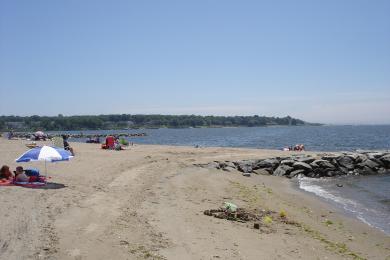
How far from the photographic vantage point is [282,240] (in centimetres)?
1094

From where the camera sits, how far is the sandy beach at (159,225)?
891 cm

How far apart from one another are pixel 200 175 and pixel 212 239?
39.7 ft

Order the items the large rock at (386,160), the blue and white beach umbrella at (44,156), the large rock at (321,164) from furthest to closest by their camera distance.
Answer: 1. the large rock at (386,160)
2. the large rock at (321,164)
3. the blue and white beach umbrella at (44,156)

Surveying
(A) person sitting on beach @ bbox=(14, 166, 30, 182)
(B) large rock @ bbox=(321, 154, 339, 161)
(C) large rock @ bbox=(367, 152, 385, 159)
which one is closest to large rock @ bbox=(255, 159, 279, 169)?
(B) large rock @ bbox=(321, 154, 339, 161)

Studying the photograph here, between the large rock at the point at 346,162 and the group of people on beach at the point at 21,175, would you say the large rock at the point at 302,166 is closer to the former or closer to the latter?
the large rock at the point at 346,162

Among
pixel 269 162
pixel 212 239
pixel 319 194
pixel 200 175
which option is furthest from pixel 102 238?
pixel 269 162

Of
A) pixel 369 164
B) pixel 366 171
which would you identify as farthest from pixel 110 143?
pixel 369 164

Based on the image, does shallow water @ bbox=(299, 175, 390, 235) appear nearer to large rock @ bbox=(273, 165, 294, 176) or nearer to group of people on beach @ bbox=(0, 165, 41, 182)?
large rock @ bbox=(273, 165, 294, 176)

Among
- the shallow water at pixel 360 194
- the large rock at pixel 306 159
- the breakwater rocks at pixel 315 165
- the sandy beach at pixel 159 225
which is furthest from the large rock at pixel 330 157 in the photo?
the sandy beach at pixel 159 225

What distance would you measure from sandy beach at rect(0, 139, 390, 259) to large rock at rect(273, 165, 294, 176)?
784 centimetres

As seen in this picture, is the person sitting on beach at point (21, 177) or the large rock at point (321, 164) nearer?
the person sitting on beach at point (21, 177)

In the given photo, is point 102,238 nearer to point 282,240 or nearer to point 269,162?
point 282,240

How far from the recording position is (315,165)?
2922cm

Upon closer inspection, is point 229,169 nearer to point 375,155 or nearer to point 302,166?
point 302,166
